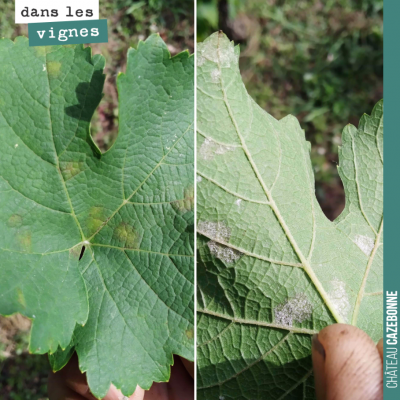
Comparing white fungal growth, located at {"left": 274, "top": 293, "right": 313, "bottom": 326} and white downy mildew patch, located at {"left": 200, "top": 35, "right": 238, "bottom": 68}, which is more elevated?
white downy mildew patch, located at {"left": 200, "top": 35, "right": 238, "bottom": 68}

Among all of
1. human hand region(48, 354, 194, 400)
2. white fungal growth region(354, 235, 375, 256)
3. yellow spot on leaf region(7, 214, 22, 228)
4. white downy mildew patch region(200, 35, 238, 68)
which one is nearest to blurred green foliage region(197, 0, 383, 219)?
white fungal growth region(354, 235, 375, 256)

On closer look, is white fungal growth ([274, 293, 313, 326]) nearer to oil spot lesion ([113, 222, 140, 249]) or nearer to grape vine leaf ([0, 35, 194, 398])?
grape vine leaf ([0, 35, 194, 398])

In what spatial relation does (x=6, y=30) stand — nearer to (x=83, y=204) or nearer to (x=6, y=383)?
(x=83, y=204)

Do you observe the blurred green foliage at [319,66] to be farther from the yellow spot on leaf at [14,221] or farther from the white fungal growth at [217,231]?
the yellow spot on leaf at [14,221]

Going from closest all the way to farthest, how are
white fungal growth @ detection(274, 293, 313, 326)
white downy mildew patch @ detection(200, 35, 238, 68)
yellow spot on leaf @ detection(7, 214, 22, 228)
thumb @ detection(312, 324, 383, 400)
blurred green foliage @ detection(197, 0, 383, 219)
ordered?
thumb @ detection(312, 324, 383, 400), white downy mildew patch @ detection(200, 35, 238, 68), white fungal growth @ detection(274, 293, 313, 326), yellow spot on leaf @ detection(7, 214, 22, 228), blurred green foliage @ detection(197, 0, 383, 219)

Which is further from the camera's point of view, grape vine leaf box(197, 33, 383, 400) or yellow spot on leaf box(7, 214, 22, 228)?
yellow spot on leaf box(7, 214, 22, 228)

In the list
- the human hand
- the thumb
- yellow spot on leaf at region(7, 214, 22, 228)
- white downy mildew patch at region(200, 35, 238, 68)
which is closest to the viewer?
the thumb
